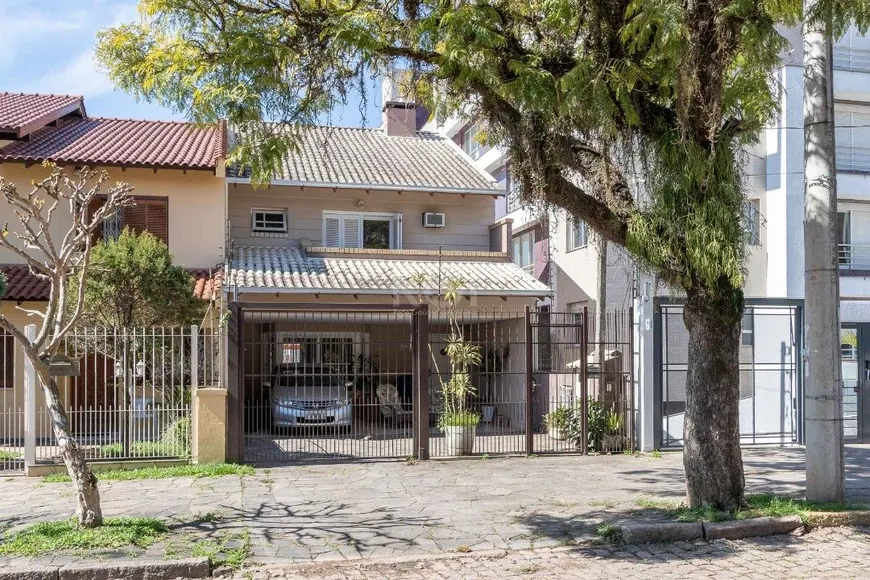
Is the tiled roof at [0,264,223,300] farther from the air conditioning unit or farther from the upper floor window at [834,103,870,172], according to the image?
the upper floor window at [834,103,870,172]

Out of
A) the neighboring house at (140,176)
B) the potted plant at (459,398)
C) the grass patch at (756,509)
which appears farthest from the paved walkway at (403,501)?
the neighboring house at (140,176)

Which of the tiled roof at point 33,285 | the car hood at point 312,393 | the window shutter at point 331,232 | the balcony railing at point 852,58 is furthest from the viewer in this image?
the balcony railing at point 852,58

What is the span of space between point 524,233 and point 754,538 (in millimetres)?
15909

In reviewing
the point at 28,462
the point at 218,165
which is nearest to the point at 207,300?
the point at 218,165

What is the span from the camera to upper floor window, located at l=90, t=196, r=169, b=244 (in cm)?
1733

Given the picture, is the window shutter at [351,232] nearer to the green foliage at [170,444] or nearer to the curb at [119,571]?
the green foliage at [170,444]

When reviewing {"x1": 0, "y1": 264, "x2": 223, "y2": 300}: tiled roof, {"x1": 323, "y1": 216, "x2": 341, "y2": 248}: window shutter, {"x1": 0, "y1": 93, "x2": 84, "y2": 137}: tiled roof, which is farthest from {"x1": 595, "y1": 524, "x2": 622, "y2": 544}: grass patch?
{"x1": 0, "y1": 93, "x2": 84, "y2": 137}: tiled roof

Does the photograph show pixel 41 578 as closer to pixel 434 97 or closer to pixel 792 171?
pixel 434 97

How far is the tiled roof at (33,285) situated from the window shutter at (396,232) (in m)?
4.68

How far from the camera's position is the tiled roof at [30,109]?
17094mm

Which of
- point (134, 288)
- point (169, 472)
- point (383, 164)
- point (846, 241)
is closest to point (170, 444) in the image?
point (169, 472)

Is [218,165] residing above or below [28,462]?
above

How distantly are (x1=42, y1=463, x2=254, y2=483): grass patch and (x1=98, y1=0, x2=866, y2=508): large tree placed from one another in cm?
429

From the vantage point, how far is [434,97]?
988cm
